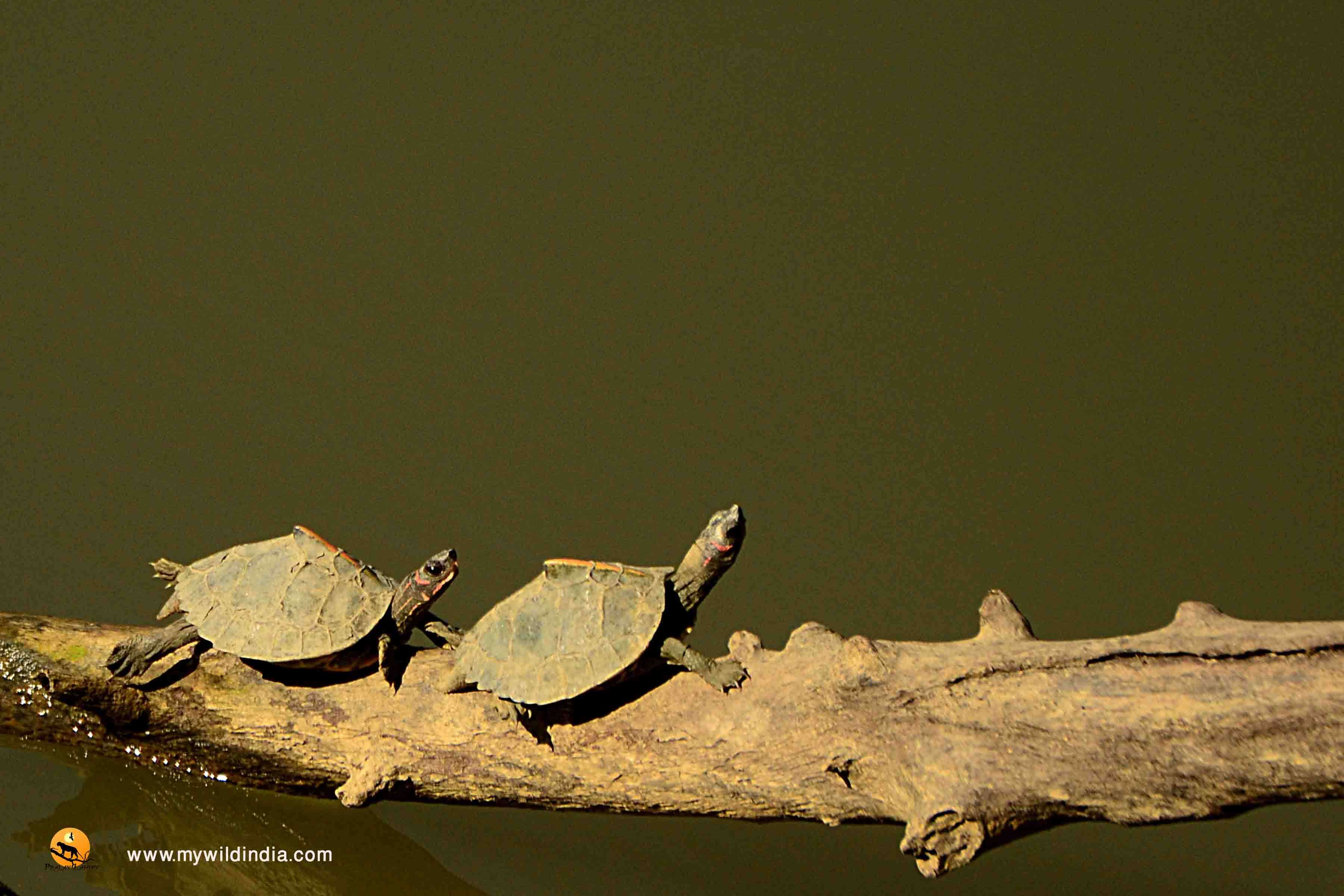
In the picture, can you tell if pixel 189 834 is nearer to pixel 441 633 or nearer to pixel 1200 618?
pixel 441 633

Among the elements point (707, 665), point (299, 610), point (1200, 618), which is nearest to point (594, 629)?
point (707, 665)

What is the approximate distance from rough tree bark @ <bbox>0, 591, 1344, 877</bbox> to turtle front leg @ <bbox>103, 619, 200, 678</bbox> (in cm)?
8

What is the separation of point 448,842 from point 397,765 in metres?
1.20

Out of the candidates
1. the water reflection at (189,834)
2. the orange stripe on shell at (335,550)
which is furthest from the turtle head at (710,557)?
the water reflection at (189,834)

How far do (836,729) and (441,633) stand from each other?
1.43m

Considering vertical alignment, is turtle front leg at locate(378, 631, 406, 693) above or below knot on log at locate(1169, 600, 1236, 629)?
below

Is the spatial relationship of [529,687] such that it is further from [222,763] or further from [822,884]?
[822,884]

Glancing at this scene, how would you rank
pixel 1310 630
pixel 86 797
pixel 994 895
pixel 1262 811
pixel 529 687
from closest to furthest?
pixel 1310 630 → pixel 529 687 → pixel 86 797 → pixel 994 895 → pixel 1262 811

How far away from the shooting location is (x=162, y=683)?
11.3 feet

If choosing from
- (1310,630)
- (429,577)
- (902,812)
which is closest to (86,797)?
(429,577)

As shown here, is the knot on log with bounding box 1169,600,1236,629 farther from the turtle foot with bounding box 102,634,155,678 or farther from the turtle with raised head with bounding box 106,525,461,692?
the turtle foot with bounding box 102,634,155,678

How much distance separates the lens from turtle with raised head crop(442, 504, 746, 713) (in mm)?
3004

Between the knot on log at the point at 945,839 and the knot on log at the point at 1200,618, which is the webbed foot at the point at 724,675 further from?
the knot on log at the point at 1200,618

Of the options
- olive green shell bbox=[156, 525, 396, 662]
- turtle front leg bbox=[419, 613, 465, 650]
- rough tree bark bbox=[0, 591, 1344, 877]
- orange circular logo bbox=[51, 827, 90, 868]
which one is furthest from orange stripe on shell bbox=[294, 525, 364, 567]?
orange circular logo bbox=[51, 827, 90, 868]
